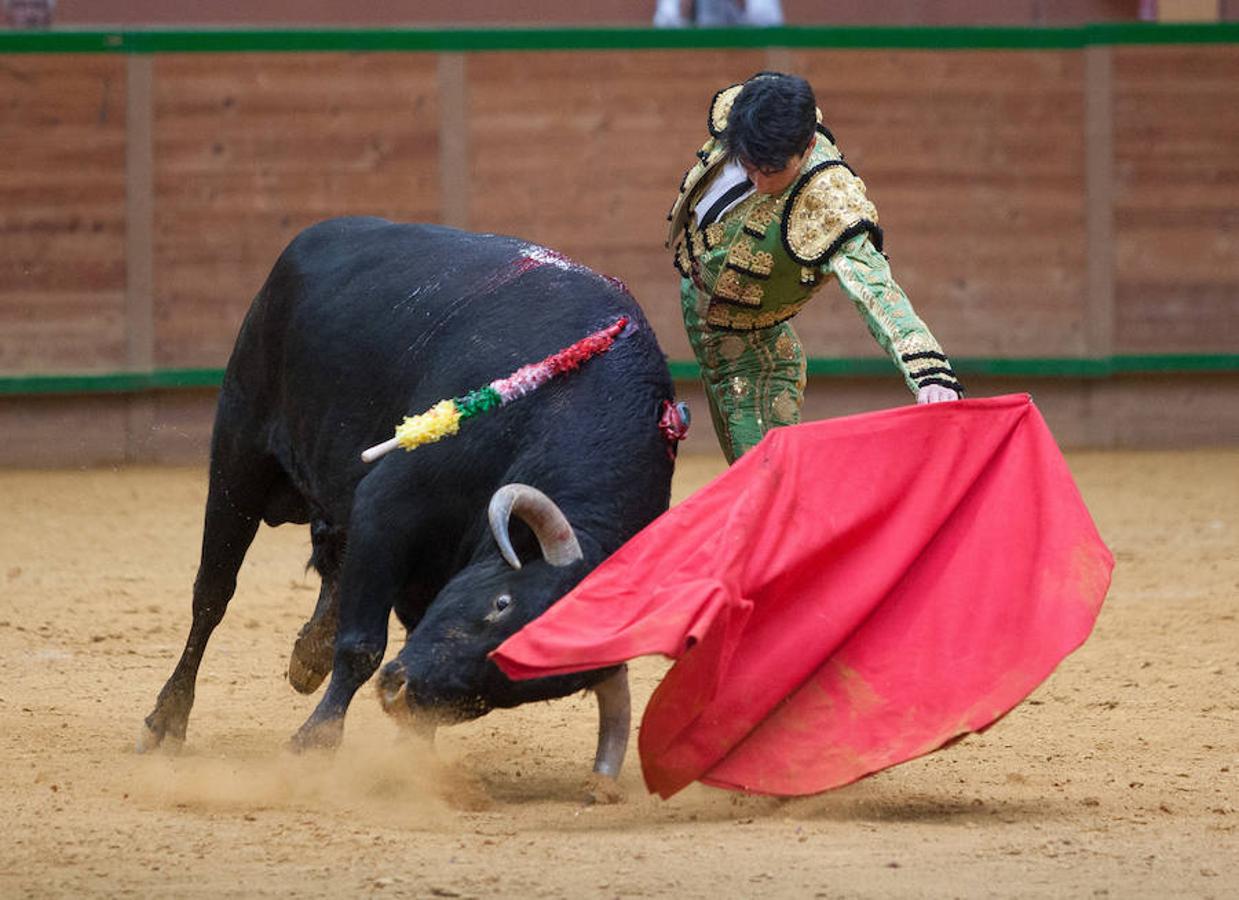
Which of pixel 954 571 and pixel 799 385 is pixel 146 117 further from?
pixel 954 571

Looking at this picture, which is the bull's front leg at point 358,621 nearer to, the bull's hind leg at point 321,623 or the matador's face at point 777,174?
the bull's hind leg at point 321,623

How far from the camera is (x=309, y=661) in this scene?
4785 mm

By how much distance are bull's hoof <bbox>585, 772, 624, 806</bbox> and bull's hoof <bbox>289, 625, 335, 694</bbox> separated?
0.83 meters

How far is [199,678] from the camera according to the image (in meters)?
5.59

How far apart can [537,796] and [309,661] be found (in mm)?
827

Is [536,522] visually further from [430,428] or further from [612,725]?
[612,725]

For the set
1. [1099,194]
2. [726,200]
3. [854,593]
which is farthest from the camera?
[1099,194]

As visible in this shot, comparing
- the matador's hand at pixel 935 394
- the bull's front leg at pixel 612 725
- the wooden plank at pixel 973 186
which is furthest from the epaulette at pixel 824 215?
the wooden plank at pixel 973 186

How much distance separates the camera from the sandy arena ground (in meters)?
3.38

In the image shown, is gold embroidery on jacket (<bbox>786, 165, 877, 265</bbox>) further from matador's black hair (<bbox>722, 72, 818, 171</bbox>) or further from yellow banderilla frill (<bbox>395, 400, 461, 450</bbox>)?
yellow banderilla frill (<bbox>395, 400, 461, 450</bbox>)

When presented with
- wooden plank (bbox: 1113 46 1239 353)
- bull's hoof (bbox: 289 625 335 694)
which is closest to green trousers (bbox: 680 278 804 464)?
bull's hoof (bbox: 289 625 335 694)

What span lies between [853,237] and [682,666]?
3.08 feet

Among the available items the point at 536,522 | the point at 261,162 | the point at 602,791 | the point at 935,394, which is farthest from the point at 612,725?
the point at 261,162

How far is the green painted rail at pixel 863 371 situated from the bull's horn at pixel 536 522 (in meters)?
5.35
